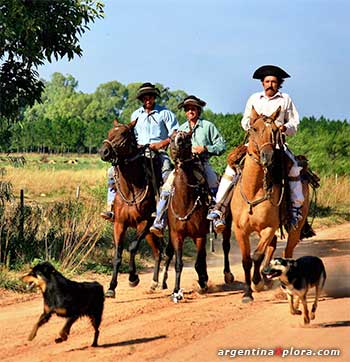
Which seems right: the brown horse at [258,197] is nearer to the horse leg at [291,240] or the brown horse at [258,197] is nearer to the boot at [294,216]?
the boot at [294,216]

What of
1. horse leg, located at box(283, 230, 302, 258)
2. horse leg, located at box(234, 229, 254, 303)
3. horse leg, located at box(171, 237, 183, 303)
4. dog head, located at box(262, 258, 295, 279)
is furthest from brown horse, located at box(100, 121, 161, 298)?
dog head, located at box(262, 258, 295, 279)

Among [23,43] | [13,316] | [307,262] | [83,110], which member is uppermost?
[83,110]

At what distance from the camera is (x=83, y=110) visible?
123 meters

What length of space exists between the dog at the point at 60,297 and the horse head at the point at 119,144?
145 inches

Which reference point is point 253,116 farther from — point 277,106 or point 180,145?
point 180,145

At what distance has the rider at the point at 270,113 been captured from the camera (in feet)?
38.0

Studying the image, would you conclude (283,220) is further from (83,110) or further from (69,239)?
(83,110)

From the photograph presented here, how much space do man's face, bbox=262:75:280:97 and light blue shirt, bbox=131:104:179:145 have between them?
1954 mm

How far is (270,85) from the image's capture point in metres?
11.6

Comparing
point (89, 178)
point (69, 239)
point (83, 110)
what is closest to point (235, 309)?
point (69, 239)

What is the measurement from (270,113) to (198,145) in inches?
56.2

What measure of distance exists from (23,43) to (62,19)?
2.49ft

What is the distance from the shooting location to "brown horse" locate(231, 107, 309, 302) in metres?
10.6

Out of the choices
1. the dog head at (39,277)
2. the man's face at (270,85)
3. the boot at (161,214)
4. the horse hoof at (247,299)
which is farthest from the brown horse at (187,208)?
the dog head at (39,277)
